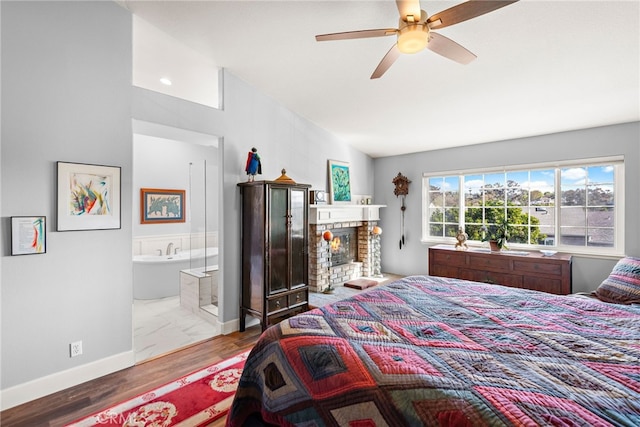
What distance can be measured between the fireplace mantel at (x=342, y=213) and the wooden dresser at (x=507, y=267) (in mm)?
1248

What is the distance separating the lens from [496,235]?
175 inches

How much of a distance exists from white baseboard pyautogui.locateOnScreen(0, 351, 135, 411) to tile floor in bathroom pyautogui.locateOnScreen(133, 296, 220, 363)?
0.18 meters

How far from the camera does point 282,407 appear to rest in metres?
1.39

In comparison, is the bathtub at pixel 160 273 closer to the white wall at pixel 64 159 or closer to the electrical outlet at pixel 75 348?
the white wall at pixel 64 159

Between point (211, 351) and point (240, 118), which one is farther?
point (240, 118)

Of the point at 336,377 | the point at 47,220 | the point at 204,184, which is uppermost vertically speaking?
the point at 204,184

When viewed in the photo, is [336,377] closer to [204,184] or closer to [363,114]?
[363,114]

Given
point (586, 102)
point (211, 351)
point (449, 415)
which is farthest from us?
point (586, 102)

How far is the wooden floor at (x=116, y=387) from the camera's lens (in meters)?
2.02

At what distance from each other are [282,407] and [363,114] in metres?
3.49

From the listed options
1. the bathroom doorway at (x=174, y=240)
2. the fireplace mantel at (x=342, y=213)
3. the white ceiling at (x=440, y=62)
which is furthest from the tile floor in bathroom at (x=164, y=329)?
the white ceiling at (x=440, y=62)

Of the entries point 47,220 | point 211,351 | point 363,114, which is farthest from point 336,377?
point 363,114

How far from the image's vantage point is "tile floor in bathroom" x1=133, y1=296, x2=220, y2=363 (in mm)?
3012

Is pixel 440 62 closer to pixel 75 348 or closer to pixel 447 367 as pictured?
pixel 447 367
